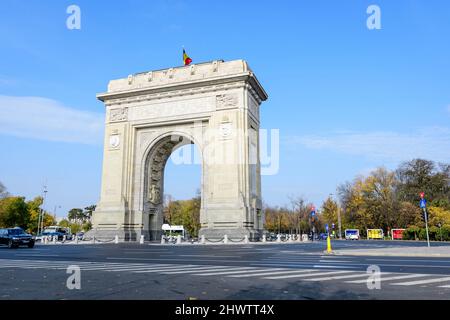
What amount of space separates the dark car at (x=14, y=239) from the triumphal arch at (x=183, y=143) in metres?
10.8

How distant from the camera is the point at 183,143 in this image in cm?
4244

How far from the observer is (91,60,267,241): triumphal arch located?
34.8m

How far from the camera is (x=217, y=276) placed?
30.2 feet

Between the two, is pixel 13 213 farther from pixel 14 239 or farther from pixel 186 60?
pixel 14 239

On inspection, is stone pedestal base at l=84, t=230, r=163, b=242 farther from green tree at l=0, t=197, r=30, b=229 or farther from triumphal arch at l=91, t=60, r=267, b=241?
green tree at l=0, t=197, r=30, b=229

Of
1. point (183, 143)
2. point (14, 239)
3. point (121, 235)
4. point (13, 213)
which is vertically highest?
point (183, 143)

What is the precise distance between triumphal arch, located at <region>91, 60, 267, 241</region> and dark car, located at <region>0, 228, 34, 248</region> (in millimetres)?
10792

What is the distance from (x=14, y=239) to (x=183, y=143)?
20.9 m

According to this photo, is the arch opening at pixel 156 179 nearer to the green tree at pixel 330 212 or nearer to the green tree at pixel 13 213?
the green tree at pixel 13 213

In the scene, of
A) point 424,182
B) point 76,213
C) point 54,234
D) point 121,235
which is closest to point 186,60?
point 121,235

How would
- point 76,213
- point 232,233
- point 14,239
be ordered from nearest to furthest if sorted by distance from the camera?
point 14,239 < point 232,233 < point 76,213

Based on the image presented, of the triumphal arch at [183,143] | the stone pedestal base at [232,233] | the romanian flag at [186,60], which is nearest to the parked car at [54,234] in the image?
the triumphal arch at [183,143]

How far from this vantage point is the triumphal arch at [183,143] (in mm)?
34750
